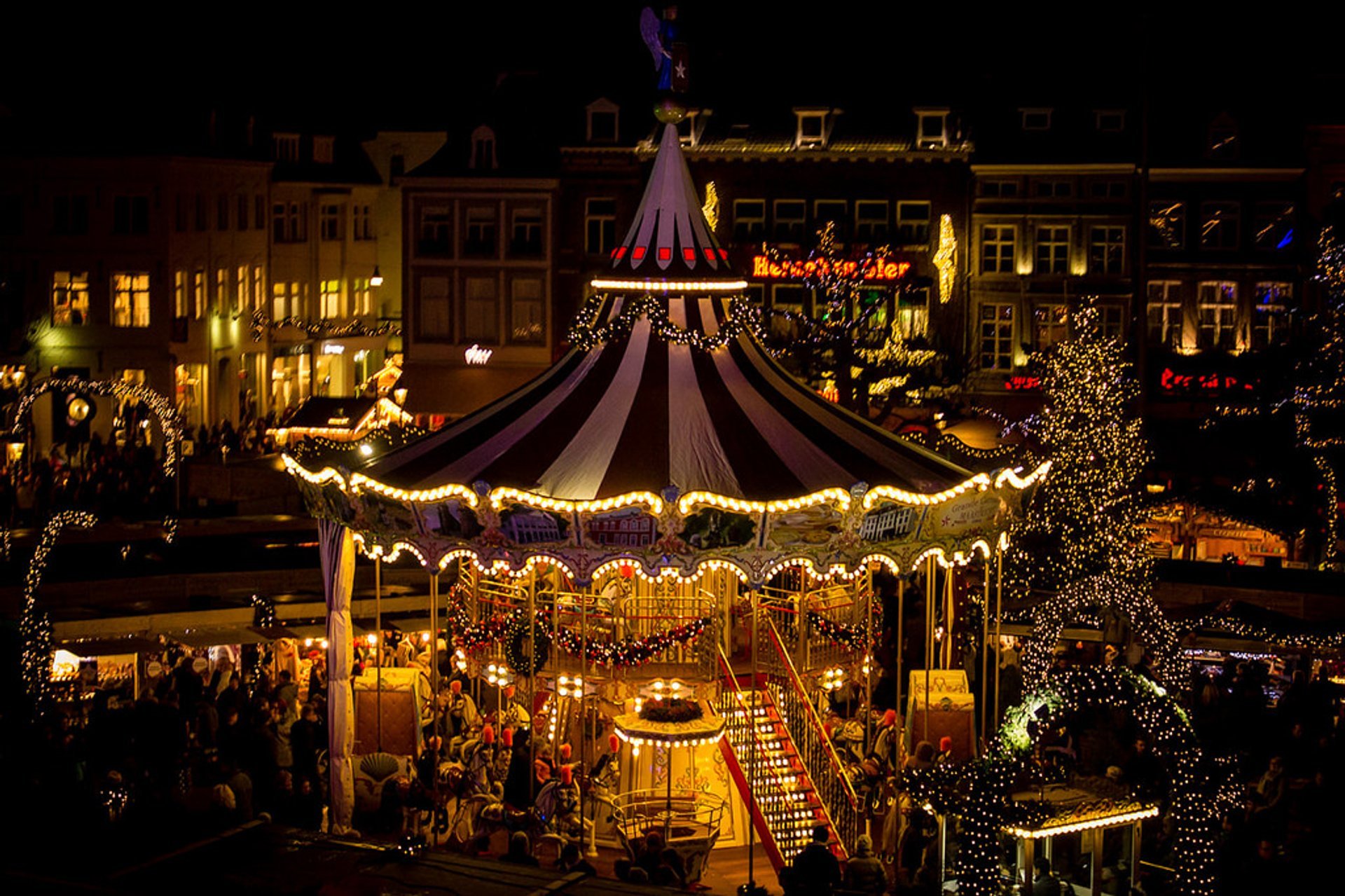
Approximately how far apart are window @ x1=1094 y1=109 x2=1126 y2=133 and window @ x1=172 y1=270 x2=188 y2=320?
19.5 metres

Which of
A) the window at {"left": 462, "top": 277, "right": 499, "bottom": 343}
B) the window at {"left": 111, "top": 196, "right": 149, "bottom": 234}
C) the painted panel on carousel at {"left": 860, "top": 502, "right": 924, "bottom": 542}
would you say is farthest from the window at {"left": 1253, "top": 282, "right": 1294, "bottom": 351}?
the painted panel on carousel at {"left": 860, "top": 502, "right": 924, "bottom": 542}

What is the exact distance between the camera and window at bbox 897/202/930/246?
40.3 metres

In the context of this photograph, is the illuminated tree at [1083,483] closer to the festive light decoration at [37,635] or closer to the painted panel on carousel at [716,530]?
the painted panel on carousel at [716,530]

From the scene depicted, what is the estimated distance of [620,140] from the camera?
41.6 metres

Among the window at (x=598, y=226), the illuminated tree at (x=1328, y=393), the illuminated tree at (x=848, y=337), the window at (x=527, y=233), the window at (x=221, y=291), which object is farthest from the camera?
the window at (x=221, y=291)

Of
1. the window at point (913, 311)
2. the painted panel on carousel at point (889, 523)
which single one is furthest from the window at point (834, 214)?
the painted panel on carousel at point (889, 523)

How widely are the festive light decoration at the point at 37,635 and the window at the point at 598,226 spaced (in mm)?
22972

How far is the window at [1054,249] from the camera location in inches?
1580

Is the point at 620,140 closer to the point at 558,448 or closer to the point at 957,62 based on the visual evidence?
Result: the point at 957,62

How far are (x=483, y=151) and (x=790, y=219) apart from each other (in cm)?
713

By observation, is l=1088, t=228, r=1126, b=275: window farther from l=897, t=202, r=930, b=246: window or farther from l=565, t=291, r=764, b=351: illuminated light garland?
l=565, t=291, r=764, b=351: illuminated light garland

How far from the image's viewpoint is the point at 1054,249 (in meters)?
40.2

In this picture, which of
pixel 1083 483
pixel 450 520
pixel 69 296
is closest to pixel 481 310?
pixel 69 296

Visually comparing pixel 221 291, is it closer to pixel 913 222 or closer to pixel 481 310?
pixel 481 310
